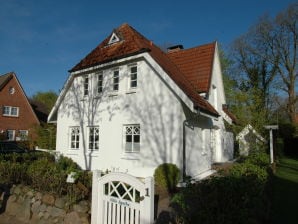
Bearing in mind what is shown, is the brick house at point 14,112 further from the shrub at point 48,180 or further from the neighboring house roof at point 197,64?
the shrub at point 48,180

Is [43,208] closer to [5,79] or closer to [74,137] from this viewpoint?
[74,137]

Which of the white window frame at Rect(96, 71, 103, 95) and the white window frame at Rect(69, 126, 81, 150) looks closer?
the white window frame at Rect(96, 71, 103, 95)

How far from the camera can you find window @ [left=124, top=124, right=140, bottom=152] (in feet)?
43.0

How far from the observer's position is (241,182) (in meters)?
5.12

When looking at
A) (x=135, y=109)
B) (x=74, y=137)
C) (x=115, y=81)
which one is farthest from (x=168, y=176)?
(x=74, y=137)

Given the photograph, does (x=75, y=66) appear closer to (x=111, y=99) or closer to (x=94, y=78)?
(x=94, y=78)

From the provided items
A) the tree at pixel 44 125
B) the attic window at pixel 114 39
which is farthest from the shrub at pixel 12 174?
the tree at pixel 44 125

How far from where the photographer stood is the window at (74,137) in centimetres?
1611

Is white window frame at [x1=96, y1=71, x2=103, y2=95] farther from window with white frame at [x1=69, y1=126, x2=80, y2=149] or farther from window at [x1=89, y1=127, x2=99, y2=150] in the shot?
window with white frame at [x1=69, y1=126, x2=80, y2=149]

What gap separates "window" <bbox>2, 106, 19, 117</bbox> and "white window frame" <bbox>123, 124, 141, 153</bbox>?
27519 mm

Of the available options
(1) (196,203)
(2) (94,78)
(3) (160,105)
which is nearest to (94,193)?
(1) (196,203)

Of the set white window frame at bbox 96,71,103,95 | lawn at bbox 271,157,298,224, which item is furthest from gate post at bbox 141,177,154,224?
white window frame at bbox 96,71,103,95

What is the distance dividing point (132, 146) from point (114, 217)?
734cm

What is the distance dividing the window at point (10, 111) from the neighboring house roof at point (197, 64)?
2618cm
